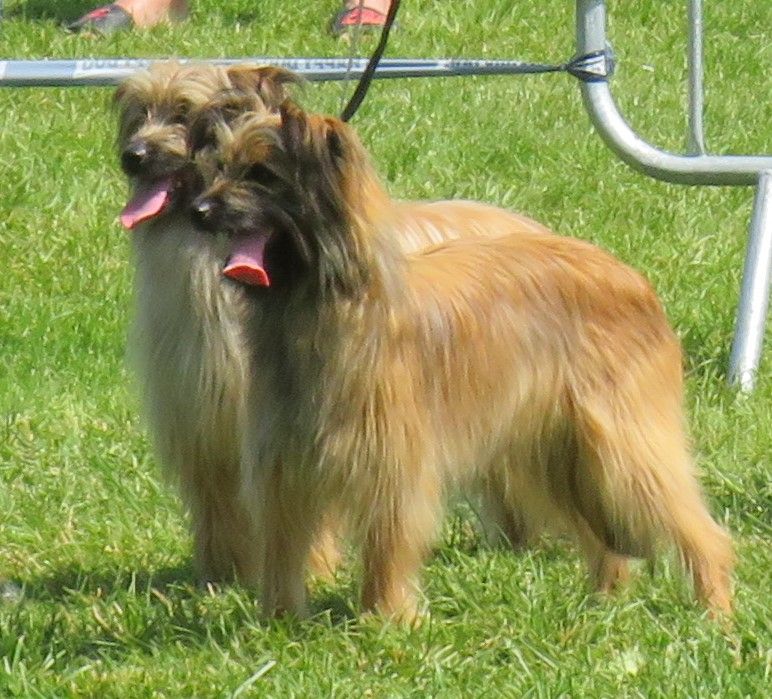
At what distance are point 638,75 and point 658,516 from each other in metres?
6.09

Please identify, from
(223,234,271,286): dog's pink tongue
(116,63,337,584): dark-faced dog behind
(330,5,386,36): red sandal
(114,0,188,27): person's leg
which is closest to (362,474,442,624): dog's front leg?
(116,63,337,584): dark-faced dog behind

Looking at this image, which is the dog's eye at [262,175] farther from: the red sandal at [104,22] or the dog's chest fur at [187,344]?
the red sandal at [104,22]

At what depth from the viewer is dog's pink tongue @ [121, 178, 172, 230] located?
14.3 ft

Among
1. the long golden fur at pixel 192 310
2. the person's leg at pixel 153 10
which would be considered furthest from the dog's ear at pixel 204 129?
the person's leg at pixel 153 10

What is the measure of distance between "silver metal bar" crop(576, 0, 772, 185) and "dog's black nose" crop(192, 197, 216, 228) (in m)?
2.93

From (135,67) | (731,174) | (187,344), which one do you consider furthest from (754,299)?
(187,344)

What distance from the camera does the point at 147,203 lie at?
4.36 m

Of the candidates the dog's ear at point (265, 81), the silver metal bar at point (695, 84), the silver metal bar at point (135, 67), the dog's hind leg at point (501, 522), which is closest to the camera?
the dog's ear at point (265, 81)

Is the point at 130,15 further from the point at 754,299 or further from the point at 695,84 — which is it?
the point at 754,299

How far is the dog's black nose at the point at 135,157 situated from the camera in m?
4.37

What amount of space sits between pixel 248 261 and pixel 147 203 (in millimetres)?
624

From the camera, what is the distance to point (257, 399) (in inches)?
166

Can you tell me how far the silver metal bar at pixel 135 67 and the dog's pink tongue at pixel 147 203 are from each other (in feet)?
4.27

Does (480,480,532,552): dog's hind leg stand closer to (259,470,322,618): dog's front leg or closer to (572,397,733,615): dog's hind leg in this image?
(572,397,733,615): dog's hind leg
